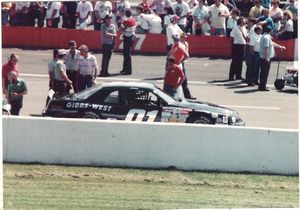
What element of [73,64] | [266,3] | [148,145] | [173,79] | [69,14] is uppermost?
[266,3]

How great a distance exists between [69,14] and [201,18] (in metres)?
3.78

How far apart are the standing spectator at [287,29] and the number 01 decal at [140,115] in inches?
335

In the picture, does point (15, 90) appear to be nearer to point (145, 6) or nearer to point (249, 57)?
point (249, 57)

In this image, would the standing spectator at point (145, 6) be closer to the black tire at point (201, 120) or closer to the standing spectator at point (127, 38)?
the standing spectator at point (127, 38)

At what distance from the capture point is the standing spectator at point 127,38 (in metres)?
22.0

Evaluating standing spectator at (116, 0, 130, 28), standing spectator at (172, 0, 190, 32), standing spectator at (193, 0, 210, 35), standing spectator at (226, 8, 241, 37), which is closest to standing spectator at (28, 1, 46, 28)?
standing spectator at (116, 0, 130, 28)

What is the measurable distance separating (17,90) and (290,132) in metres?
5.21

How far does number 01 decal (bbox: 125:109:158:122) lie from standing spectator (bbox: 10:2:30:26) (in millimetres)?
9187

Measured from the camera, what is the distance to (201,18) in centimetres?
2402

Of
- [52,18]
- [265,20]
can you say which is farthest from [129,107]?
[52,18]

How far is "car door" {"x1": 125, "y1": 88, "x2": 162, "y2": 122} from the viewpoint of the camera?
1606cm

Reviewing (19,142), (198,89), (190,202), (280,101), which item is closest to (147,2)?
(198,89)

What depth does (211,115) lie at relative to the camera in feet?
53.2

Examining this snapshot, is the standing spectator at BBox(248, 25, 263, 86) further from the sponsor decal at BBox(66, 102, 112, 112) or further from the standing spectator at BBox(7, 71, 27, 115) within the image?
the standing spectator at BBox(7, 71, 27, 115)
